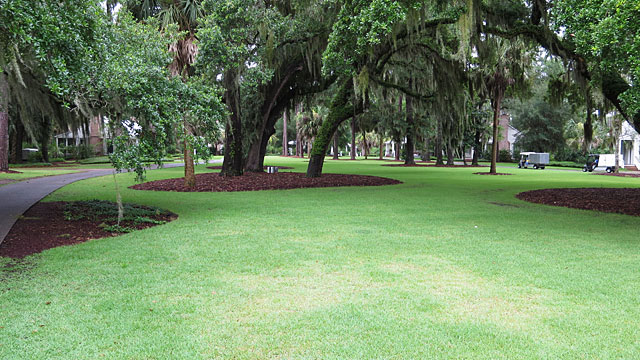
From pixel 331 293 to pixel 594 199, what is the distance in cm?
1113

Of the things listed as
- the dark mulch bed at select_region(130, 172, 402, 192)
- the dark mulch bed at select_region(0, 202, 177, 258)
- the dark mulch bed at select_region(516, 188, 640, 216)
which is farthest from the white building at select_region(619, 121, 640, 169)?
the dark mulch bed at select_region(0, 202, 177, 258)

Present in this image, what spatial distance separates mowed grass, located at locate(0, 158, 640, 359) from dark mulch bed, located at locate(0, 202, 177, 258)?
0.50 metres

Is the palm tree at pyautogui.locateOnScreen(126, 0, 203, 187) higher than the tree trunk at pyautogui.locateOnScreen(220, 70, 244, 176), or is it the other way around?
the palm tree at pyautogui.locateOnScreen(126, 0, 203, 187)

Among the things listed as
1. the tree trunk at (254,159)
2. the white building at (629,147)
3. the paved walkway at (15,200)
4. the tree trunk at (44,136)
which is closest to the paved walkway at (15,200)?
the paved walkway at (15,200)

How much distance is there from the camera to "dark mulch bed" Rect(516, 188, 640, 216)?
11.1m

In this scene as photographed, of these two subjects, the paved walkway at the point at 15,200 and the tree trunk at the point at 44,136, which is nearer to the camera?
the paved walkway at the point at 15,200

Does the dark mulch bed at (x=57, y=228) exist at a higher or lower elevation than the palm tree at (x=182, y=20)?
lower

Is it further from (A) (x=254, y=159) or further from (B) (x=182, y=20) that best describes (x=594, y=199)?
(A) (x=254, y=159)

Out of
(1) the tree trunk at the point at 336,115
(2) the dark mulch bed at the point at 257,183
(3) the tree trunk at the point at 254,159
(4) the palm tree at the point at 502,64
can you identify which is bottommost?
(2) the dark mulch bed at the point at 257,183

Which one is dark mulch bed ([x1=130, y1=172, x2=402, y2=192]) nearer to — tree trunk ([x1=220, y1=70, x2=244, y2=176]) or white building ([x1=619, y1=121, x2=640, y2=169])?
tree trunk ([x1=220, y1=70, x2=244, y2=176])

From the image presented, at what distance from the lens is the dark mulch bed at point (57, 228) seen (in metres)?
6.47

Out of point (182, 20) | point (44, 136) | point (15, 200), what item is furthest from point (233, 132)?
point (44, 136)

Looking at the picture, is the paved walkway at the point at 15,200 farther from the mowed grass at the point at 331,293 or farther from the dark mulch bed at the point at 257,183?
the dark mulch bed at the point at 257,183

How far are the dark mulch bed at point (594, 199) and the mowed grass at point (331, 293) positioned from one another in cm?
280
